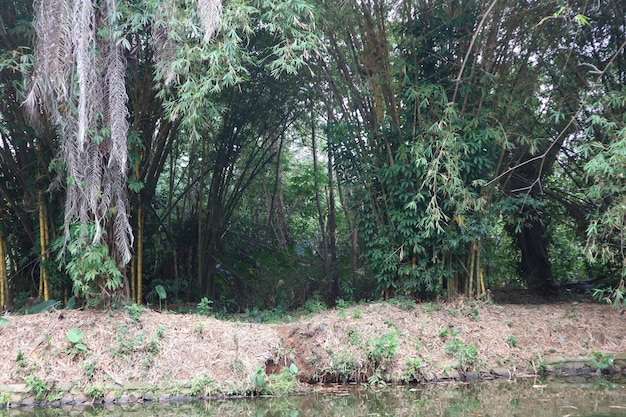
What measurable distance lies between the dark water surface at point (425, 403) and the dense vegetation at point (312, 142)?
145 cm

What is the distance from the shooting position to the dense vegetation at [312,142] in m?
5.85

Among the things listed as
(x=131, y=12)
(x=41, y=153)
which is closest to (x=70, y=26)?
(x=131, y=12)

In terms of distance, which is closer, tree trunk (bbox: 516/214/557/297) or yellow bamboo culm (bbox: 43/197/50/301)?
yellow bamboo culm (bbox: 43/197/50/301)

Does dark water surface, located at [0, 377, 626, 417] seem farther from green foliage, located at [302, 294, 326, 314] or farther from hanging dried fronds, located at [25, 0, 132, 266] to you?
green foliage, located at [302, 294, 326, 314]

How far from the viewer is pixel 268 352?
20.3 feet

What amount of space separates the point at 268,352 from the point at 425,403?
1768mm

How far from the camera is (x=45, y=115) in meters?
6.66

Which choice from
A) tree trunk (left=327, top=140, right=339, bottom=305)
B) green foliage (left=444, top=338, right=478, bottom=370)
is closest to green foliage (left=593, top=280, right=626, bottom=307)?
green foliage (left=444, top=338, right=478, bottom=370)

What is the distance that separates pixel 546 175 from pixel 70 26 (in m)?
7.12

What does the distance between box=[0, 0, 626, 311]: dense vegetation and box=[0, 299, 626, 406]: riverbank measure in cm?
66

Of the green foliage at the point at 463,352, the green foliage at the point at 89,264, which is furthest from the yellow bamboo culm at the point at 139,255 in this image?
the green foliage at the point at 463,352

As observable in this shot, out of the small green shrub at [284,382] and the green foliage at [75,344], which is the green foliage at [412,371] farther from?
the green foliage at [75,344]

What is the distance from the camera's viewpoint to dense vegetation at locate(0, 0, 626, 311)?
19.2 ft

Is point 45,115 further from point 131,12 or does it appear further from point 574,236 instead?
point 574,236
